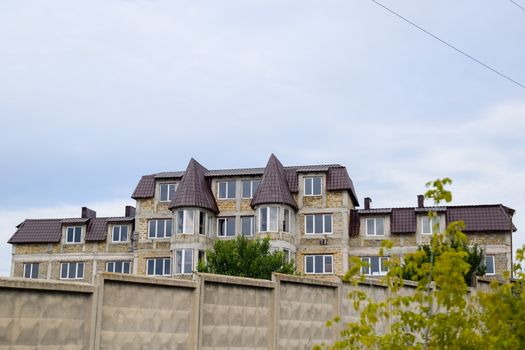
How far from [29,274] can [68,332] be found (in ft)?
153

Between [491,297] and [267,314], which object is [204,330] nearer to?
[267,314]

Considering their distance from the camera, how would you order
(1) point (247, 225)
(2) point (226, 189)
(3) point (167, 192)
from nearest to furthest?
(1) point (247, 225) < (2) point (226, 189) < (3) point (167, 192)

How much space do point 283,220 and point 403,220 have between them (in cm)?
785

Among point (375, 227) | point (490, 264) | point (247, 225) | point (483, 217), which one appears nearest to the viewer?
point (490, 264)

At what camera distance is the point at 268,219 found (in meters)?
44.3

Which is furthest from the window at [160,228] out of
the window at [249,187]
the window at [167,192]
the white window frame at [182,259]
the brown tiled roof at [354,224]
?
the brown tiled roof at [354,224]

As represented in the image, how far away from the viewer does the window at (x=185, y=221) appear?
44938mm

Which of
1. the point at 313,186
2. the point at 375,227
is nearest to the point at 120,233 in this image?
the point at 313,186

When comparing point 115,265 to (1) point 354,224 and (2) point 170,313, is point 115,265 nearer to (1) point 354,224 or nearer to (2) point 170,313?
(1) point 354,224

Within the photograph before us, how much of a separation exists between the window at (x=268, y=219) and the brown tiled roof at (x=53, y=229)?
1074cm

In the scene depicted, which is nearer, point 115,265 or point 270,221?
point 270,221

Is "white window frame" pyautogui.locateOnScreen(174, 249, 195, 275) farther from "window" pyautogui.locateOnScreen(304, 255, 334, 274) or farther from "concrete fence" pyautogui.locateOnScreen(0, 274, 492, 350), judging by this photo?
"concrete fence" pyautogui.locateOnScreen(0, 274, 492, 350)

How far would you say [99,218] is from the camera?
52.4 m

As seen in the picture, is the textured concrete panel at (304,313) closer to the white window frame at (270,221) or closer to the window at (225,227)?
the white window frame at (270,221)
